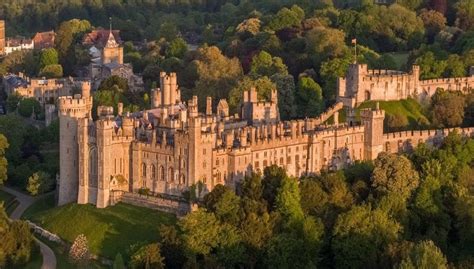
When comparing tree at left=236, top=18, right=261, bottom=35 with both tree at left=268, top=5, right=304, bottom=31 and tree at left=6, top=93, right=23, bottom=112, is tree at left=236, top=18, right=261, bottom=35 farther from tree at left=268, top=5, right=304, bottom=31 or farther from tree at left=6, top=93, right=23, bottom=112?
tree at left=6, top=93, right=23, bottom=112

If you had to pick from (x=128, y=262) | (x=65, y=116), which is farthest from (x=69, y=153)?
(x=128, y=262)

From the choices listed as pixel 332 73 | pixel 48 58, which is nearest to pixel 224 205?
pixel 332 73

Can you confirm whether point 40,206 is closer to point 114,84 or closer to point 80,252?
point 80,252

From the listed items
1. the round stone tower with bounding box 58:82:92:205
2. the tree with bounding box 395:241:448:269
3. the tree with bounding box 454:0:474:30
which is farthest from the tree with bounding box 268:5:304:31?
the tree with bounding box 395:241:448:269

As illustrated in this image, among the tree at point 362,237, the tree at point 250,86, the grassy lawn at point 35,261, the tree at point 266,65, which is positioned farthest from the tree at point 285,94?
the grassy lawn at point 35,261

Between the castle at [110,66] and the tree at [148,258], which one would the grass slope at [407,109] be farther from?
the castle at [110,66]
